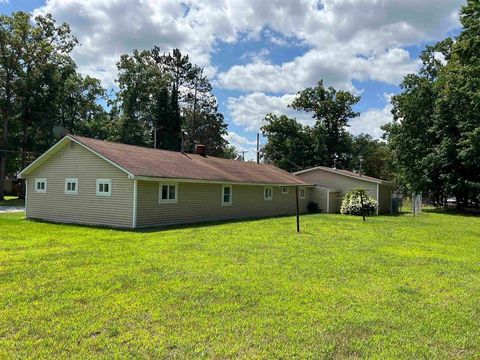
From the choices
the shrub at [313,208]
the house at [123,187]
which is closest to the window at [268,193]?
the house at [123,187]

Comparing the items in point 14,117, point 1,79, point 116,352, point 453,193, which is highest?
point 1,79

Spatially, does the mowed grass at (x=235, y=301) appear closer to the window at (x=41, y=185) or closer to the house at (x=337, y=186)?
the window at (x=41, y=185)

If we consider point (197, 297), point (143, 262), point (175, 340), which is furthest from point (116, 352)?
point (143, 262)

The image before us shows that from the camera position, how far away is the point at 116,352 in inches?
147

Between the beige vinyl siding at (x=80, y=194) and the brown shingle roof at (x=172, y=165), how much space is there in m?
0.49

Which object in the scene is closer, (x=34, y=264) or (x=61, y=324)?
(x=61, y=324)

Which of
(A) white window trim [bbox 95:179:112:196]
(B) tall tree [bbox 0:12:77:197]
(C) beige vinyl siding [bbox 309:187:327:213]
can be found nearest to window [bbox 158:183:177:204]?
(A) white window trim [bbox 95:179:112:196]

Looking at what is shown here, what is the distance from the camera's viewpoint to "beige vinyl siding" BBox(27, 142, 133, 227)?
1470 centimetres

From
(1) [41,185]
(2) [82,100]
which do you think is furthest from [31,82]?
(1) [41,185]

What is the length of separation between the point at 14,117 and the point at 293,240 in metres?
33.6

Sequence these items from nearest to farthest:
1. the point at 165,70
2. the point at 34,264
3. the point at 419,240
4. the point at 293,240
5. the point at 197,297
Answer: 1. the point at 197,297
2. the point at 34,264
3. the point at 293,240
4. the point at 419,240
5. the point at 165,70

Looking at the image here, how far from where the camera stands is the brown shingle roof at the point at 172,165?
1504cm

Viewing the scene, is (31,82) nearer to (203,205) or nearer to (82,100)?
(82,100)

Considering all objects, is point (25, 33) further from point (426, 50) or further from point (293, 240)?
point (426, 50)
